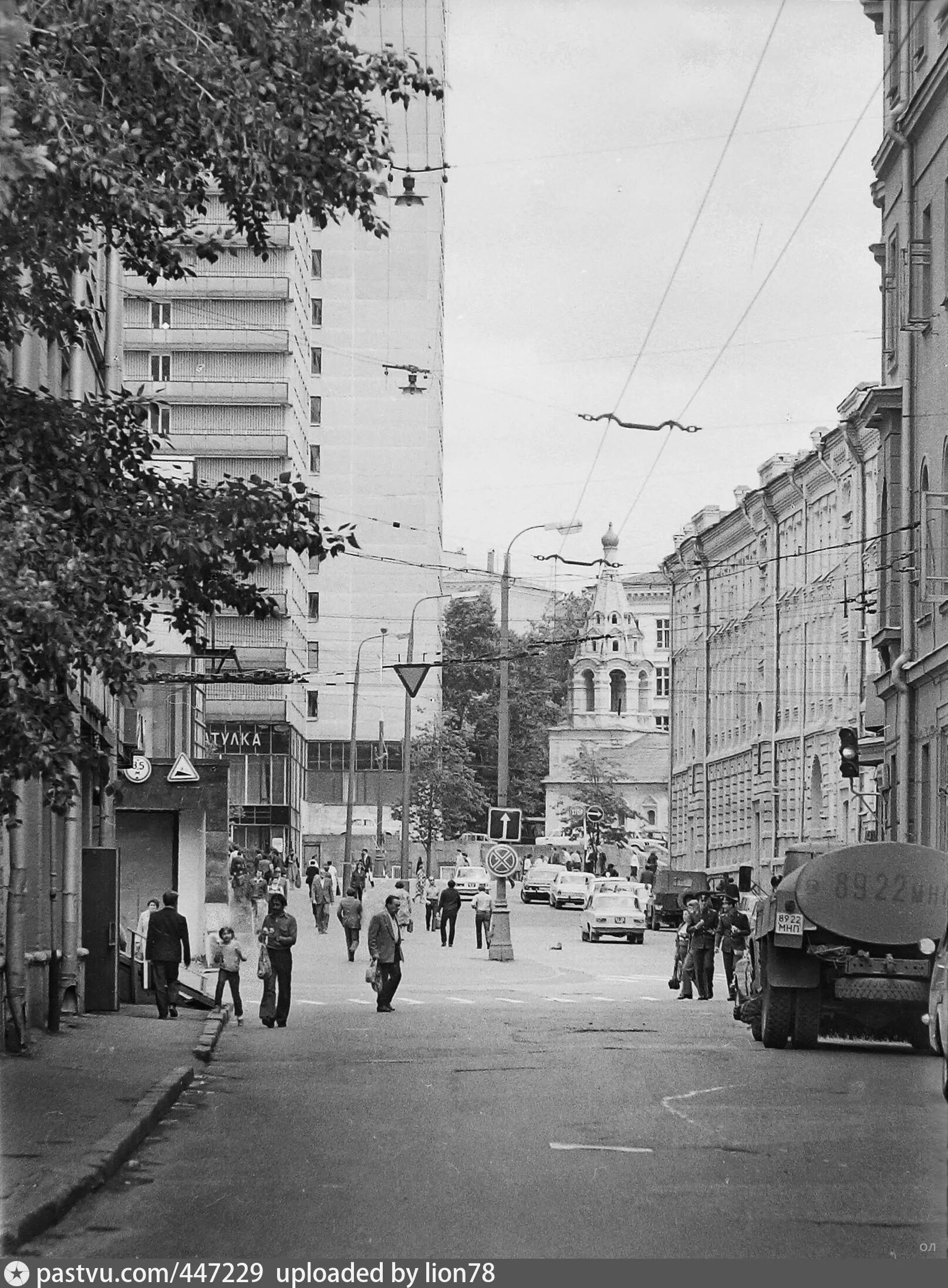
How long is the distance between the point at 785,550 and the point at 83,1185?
193 ft

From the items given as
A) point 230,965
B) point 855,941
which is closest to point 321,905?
point 230,965

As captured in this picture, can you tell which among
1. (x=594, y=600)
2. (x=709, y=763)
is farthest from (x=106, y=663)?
(x=594, y=600)

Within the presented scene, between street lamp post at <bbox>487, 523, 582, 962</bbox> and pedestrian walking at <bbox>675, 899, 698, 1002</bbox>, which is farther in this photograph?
street lamp post at <bbox>487, 523, 582, 962</bbox>

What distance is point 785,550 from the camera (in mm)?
69000

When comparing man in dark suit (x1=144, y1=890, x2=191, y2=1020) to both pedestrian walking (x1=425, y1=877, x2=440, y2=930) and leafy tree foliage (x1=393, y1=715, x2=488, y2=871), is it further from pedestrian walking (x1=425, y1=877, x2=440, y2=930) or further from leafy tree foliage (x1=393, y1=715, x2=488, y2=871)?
leafy tree foliage (x1=393, y1=715, x2=488, y2=871)

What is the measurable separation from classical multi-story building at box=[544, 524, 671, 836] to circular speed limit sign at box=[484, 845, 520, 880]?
72651mm

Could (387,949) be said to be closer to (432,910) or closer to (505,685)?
(505,685)

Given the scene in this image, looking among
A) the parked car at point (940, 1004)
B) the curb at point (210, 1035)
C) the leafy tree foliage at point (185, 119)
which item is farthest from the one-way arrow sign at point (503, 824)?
the leafy tree foliage at point (185, 119)

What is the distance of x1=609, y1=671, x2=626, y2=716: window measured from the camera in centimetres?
12950

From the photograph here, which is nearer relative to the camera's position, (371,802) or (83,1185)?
(83,1185)

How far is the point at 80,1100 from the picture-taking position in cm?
1592

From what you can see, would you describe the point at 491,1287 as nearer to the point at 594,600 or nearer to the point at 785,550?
the point at 785,550

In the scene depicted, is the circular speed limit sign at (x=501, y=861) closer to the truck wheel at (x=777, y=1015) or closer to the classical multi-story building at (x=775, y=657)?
the classical multi-story building at (x=775, y=657)

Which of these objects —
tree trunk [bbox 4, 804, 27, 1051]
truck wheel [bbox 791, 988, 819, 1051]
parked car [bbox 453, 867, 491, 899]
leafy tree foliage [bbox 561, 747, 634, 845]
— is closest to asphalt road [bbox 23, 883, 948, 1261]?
truck wheel [bbox 791, 988, 819, 1051]
